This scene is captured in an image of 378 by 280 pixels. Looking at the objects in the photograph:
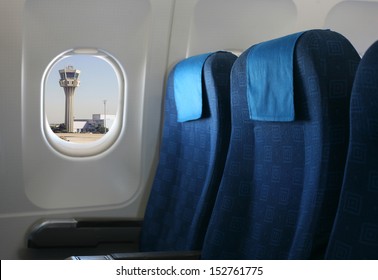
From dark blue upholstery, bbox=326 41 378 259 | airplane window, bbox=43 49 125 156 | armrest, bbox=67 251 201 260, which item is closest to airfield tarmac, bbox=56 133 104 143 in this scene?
airplane window, bbox=43 49 125 156

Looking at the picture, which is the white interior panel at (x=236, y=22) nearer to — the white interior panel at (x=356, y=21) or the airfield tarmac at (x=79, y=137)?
the white interior panel at (x=356, y=21)

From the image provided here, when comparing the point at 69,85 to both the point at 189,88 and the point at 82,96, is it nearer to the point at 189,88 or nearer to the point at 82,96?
the point at 82,96

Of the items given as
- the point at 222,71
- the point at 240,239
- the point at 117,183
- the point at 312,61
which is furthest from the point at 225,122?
the point at 117,183

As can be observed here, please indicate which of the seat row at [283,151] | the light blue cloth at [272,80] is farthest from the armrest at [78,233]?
the light blue cloth at [272,80]

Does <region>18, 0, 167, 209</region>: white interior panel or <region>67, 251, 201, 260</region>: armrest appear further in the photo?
<region>18, 0, 167, 209</region>: white interior panel

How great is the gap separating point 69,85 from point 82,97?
142 millimetres

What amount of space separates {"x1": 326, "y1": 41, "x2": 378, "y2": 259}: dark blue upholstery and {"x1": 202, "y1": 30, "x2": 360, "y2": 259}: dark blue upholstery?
146mm

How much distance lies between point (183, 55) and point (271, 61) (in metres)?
1.32

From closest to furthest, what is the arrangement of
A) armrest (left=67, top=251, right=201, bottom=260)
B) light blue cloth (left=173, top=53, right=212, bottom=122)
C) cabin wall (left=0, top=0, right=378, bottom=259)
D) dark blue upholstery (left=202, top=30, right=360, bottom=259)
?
dark blue upholstery (left=202, top=30, right=360, bottom=259)
armrest (left=67, top=251, right=201, bottom=260)
light blue cloth (left=173, top=53, right=212, bottom=122)
cabin wall (left=0, top=0, right=378, bottom=259)

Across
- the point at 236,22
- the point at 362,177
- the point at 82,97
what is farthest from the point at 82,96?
the point at 362,177

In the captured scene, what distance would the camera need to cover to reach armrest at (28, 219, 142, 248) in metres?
2.79

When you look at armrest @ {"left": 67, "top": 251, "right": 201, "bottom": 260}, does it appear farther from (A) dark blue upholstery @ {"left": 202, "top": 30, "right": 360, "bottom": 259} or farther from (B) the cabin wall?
(B) the cabin wall

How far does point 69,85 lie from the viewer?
314 centimetres

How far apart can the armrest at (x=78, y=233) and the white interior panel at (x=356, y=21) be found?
5.49 feet
